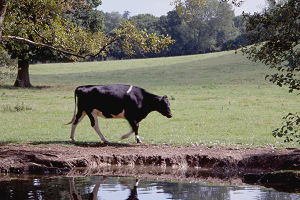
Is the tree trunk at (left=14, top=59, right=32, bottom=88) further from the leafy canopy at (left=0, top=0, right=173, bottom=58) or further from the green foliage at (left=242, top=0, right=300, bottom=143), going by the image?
the green foliage at (left=242, top=0, right=300, bottom=143)

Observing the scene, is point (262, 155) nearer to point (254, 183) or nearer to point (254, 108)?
point (254, 183)

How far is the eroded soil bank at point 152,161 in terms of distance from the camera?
14.3m

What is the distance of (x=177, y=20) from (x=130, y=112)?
9317 centimetres

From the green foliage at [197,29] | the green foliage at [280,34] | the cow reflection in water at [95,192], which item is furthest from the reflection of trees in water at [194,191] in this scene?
the green foliage at [197,29]

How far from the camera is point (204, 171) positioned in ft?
48.3

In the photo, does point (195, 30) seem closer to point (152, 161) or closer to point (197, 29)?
point (197, 29)

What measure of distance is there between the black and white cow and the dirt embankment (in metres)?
2.10

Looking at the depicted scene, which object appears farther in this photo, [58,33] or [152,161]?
[58,33]

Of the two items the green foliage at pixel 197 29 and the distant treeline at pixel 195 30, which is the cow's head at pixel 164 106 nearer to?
the distant treeline at pixel 195 30

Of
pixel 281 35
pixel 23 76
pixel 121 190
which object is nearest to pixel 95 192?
pixel 121 190

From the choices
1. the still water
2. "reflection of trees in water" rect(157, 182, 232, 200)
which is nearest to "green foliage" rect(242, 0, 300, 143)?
the still water

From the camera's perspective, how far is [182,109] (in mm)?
31609

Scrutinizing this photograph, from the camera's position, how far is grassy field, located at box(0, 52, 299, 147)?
67.8 ft

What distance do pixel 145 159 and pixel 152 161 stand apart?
0.24 meters
